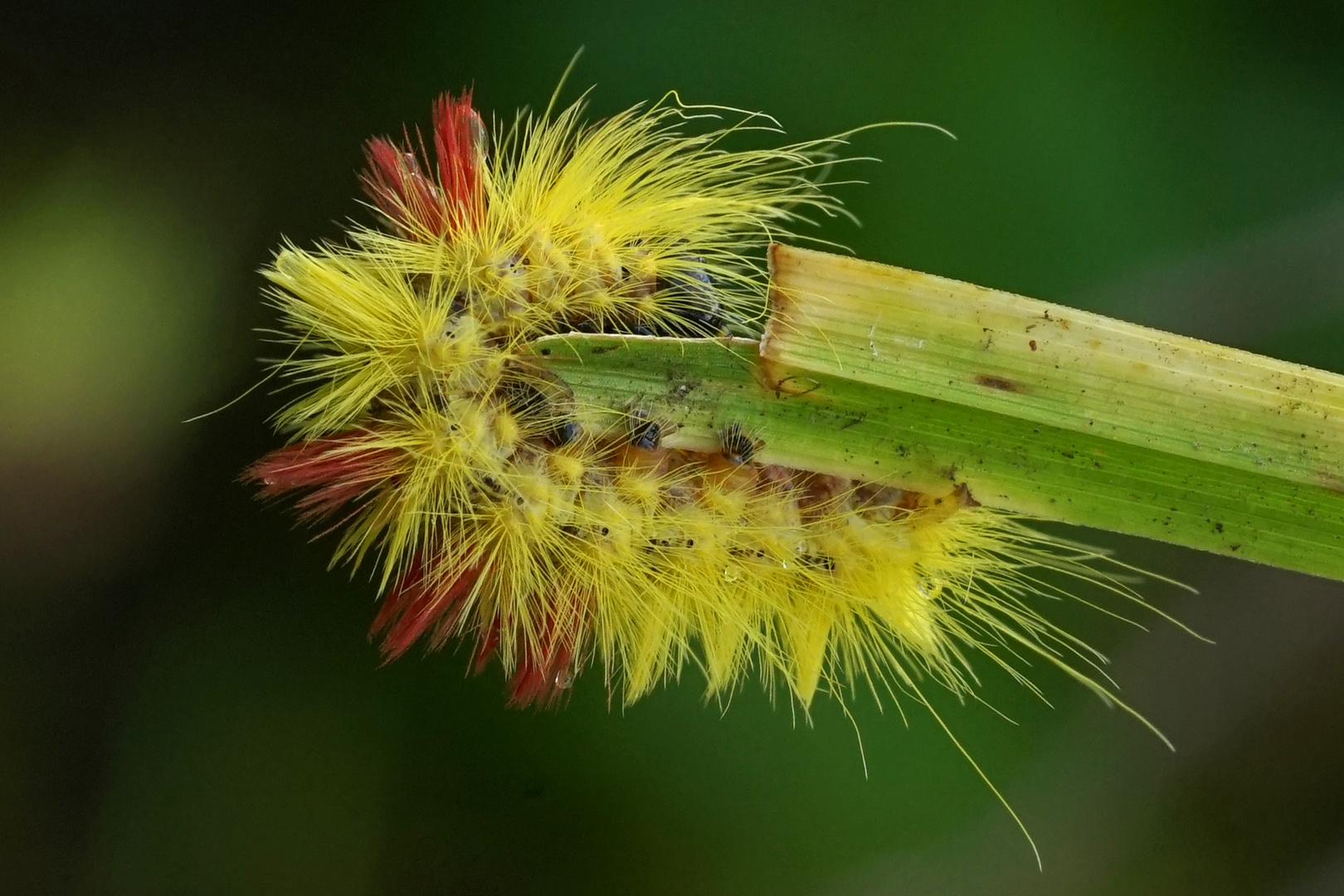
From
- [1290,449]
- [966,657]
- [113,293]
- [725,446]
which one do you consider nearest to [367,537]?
[725,446]

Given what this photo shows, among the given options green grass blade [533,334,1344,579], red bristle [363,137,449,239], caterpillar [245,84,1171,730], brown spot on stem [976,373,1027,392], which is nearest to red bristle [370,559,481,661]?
caterpillar [245,84,1171,730]

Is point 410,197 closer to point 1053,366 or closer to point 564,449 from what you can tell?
point 564,449

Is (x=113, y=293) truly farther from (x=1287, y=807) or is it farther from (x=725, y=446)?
(x=1287, y=807)

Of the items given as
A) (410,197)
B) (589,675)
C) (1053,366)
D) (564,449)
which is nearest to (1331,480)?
(1053,366)

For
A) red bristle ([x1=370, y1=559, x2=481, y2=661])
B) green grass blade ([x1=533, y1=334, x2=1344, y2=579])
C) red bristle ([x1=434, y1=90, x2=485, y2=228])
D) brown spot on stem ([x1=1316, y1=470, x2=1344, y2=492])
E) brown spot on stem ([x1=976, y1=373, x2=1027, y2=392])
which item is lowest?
red bristle ([x1=370, y1=559, x2=481, y2=661])

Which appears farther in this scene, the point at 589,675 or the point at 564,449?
the point at 589,675

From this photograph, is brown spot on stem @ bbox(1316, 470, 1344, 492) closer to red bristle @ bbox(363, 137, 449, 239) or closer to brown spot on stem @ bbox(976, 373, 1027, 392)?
brown spot on stem @ bbox(976, 373, 1027, 392)
